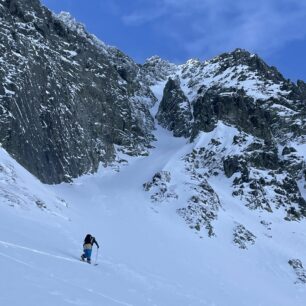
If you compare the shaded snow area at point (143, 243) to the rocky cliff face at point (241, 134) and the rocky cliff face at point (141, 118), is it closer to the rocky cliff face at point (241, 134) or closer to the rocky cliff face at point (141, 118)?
the rocky cliff face at point (241, 134)

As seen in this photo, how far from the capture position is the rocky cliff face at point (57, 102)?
173ft

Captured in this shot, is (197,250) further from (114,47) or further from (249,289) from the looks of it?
(114,47)

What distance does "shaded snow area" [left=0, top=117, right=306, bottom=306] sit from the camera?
1444cm

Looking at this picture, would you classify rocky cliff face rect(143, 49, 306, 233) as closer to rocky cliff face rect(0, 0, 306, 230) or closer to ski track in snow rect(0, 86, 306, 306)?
rocky cliff face rect(0, 0, 306, 230)

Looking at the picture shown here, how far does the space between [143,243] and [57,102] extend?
1093 inches

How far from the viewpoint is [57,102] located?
61156mm

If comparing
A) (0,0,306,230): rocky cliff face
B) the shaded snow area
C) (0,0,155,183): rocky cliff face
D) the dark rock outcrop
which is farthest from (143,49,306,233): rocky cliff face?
(0,0,155,183): rocky cliff face

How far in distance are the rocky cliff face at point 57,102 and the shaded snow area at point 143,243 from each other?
144 inches

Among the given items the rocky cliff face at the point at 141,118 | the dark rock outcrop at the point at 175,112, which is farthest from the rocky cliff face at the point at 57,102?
the dark rock outcrop at the point at 175,112

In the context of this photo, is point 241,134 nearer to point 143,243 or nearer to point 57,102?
point 57,102

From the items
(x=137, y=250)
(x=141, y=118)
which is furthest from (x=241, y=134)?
(x=137, y=250)

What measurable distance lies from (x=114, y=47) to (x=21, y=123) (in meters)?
64.7

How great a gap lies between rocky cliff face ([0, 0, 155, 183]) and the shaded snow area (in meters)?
3.65

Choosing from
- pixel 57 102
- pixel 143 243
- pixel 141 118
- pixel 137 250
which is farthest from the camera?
pixel 141 118
